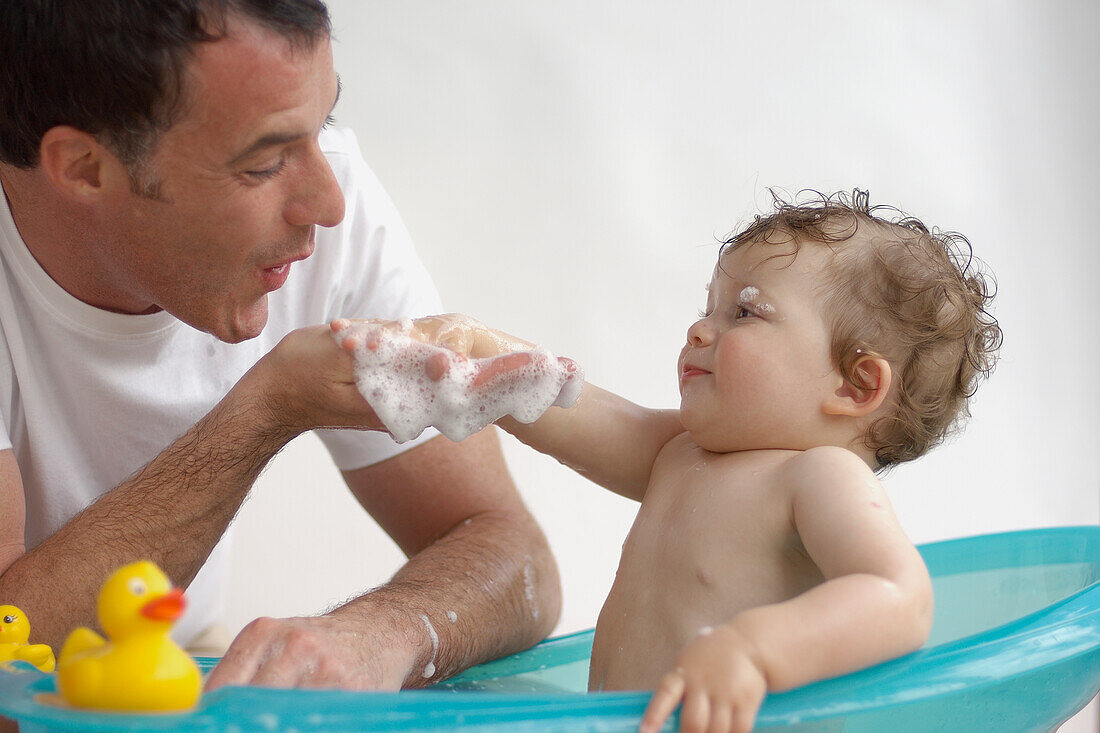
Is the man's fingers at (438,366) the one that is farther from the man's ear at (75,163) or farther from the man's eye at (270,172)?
the man's ear at (75,163)

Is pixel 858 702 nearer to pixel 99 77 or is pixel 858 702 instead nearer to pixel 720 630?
pixel 720 630

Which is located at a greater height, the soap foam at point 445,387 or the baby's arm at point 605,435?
the soap foam at point 445,387

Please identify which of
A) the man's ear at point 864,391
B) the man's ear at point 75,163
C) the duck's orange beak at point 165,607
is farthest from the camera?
the man's ear at point 75,163

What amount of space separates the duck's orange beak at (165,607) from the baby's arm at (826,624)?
0.29 meters

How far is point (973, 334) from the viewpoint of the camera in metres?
1.07

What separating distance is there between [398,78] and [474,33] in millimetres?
198

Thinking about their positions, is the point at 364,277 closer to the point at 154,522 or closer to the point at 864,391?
the point at 154,522

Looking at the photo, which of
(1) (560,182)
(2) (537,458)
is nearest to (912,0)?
(1) (560,182)

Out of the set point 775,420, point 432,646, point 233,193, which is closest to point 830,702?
point 775,420

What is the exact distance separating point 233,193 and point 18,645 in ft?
1.56

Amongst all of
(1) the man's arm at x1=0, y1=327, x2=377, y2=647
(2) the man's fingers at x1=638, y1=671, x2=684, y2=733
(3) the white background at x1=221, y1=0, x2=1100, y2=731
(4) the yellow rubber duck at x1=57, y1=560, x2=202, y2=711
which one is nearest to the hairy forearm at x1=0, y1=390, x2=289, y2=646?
(1) the man's arm at x1=0, y1=327, x2=377, y2=647

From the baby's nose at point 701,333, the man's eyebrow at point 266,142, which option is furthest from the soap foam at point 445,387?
the man's eyebrow at point 266,142

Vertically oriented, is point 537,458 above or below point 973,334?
below

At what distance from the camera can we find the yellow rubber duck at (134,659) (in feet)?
2.00
